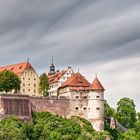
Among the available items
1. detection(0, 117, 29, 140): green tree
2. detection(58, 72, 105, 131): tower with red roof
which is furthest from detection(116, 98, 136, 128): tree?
detection(0, 117, 29, 140): green tree

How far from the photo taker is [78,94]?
96.7m

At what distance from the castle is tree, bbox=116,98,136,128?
1433 cm

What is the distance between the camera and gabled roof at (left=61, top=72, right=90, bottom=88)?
9706 cm

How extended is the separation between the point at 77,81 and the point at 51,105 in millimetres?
5127

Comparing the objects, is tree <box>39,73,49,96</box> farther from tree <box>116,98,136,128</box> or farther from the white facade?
tree <box>116,98,136,128</box>

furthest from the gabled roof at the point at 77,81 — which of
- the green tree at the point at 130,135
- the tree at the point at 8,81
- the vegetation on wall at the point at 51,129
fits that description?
the green tree at the point at 130,135

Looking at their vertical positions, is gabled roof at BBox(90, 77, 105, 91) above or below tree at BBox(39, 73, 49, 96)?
below

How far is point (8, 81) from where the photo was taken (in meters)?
97.3

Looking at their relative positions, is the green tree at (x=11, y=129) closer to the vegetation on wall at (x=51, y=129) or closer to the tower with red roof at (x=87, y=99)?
the vegetation on wall at (x=51, y=129)

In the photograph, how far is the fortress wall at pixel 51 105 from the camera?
94125mm

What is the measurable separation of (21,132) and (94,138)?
9675 millimetres

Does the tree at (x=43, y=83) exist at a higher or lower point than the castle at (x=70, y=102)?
higher

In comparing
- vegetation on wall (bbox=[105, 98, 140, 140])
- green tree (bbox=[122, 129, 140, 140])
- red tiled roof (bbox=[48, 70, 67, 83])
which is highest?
red tiled roof (bbox=[48, 70, 67, 83])

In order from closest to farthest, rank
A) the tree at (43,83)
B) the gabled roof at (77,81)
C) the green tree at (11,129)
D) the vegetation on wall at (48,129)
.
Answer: the green tree at (11,129), the vegetation on wall at (48,129), the gabled roof at (77,81), the tree at (43,83)
